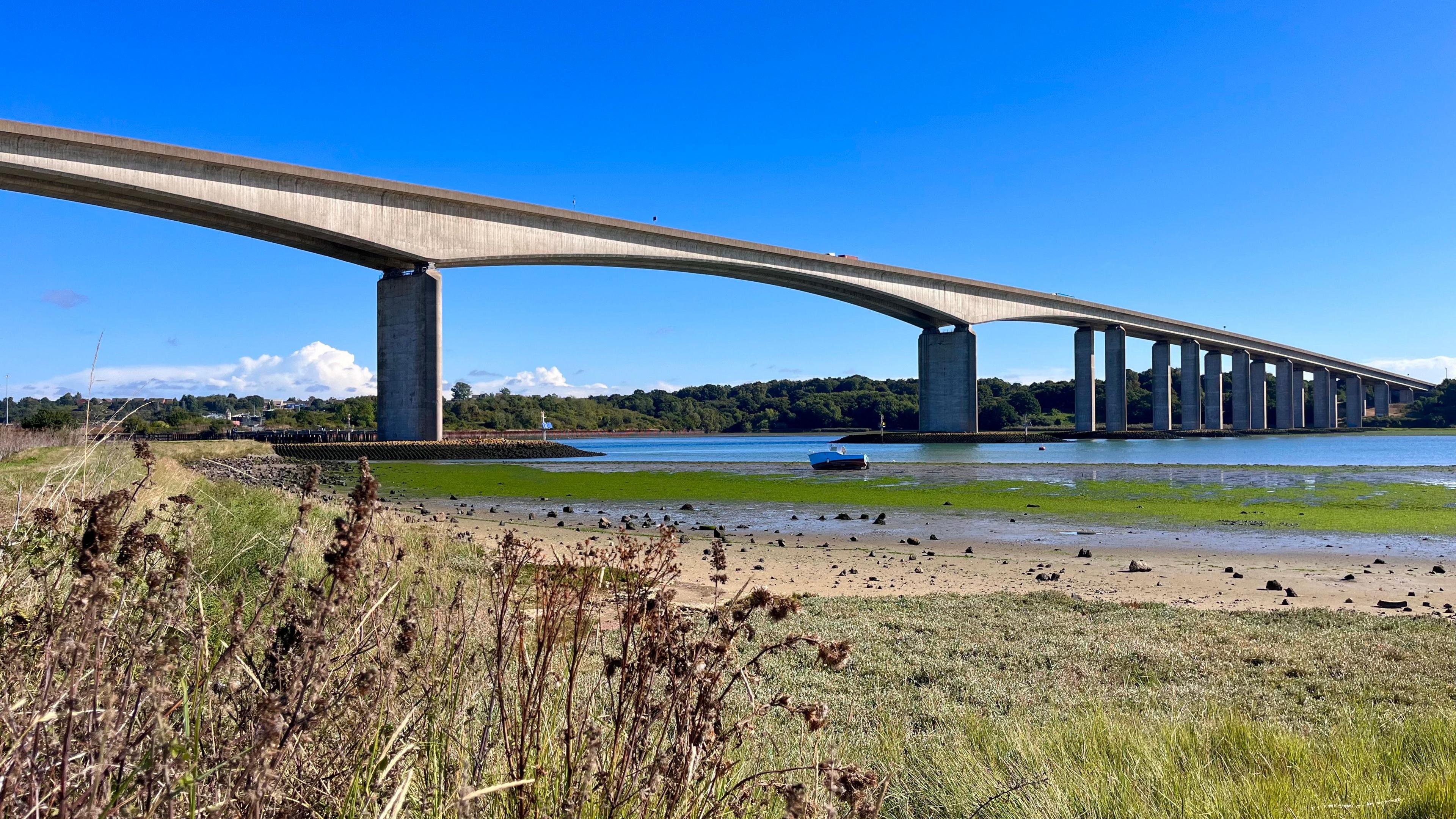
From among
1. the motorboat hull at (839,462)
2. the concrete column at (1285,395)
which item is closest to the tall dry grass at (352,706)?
the motorboat hull at (839,462)

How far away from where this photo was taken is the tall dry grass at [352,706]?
1.40m

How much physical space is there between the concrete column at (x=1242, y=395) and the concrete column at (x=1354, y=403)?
33204 millimetres

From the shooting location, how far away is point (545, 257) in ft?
145

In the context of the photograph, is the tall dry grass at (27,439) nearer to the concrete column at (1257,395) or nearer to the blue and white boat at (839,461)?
the blue and white boat at (839,461)

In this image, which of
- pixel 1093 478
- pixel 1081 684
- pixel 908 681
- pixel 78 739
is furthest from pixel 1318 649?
pixel 1093 478

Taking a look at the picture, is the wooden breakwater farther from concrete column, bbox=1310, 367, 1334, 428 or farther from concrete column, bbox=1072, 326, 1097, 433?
concrete column, bbox=1310, 367, 1334, 428

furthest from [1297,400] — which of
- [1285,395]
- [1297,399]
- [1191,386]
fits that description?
[1191,386]

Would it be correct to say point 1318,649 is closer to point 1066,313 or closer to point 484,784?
point 484,784

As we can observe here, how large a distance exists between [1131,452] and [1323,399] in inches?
2488

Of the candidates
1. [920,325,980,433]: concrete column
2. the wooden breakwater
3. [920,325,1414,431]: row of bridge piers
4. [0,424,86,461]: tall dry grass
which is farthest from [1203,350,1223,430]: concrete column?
[0,424,86,461]: tall dry grass

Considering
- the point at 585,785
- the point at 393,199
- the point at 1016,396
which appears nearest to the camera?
the point at 585,785

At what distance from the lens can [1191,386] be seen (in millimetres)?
78375

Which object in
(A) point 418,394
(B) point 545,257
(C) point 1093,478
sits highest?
(B) point 545,257

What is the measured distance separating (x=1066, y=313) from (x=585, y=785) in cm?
7365
